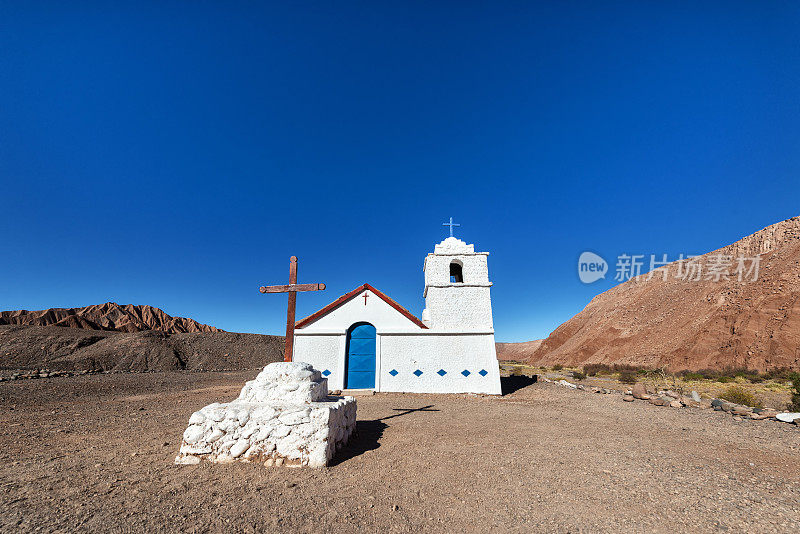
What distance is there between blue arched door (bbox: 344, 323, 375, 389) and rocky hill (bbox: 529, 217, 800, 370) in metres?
35.9

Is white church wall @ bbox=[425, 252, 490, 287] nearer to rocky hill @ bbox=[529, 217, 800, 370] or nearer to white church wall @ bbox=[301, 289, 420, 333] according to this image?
white church wall @ bbox=[301, 289, 420, 333]

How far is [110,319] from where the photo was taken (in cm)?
7338

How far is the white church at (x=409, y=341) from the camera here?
13.9m

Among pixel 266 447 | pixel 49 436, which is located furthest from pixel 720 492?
pixel 49 436

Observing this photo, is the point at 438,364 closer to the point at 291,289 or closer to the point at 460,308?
the point at 460,308

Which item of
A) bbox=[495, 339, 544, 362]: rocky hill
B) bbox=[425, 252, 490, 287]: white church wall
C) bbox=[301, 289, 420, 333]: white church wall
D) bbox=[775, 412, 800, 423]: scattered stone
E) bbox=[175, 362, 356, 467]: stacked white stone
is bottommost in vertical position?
bbox=[495, 339, 544, 362]: rocky hill

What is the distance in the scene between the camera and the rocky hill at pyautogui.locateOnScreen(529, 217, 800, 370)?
30734 mm

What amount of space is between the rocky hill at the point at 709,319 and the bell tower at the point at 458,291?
3208cm

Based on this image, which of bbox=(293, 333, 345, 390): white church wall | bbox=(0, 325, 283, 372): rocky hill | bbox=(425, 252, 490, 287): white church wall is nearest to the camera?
bbox=(293, 333, 345, 390): white church wall

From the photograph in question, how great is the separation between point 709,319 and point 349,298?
43.3 m

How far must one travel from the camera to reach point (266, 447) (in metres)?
5.04

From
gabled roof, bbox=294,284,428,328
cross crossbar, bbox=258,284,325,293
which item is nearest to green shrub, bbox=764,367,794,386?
gabled roof, bbox=294,284,428,328

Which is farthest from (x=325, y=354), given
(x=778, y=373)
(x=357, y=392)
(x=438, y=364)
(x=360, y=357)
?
(x=778, y=373)

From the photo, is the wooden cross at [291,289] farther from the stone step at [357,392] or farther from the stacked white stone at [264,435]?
the stone step at [357,392]
